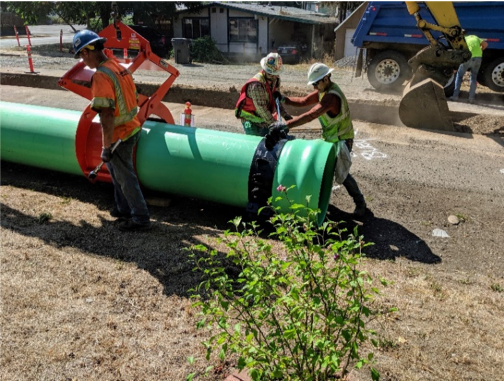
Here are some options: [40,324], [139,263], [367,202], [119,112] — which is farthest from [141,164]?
[367,202]

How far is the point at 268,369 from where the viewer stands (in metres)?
2.14

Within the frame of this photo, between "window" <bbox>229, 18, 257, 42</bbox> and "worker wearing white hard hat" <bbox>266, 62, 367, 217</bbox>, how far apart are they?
2358cm

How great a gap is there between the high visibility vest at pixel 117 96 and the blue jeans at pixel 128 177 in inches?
4.1

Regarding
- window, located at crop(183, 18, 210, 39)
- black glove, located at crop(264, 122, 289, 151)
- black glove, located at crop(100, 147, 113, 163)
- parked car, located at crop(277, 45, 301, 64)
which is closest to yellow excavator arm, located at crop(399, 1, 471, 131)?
black glove, located at crop(264, 122, 289, 151)

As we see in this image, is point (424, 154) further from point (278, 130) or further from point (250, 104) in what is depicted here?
point (278, 130)

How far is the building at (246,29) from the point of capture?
26.8m

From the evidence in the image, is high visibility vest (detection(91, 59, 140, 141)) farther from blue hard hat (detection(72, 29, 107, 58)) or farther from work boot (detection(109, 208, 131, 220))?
work boot (detection(109, 208, 131, 220))

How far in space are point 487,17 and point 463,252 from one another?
898 centimetres

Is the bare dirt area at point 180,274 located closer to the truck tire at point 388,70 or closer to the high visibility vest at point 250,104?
the high visibility vest at point 250,104

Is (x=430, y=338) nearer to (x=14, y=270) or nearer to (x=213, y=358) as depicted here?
(x=213, y=358)

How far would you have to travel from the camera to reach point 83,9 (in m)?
24.7

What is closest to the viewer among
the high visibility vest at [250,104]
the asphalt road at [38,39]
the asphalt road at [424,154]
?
the high visibility vest at [250,104]

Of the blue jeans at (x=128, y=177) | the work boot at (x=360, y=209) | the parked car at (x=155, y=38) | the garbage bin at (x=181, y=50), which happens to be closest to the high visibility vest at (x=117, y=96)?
the blue jeans at (x=128, y=177)

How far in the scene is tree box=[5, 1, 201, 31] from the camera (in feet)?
80.6
